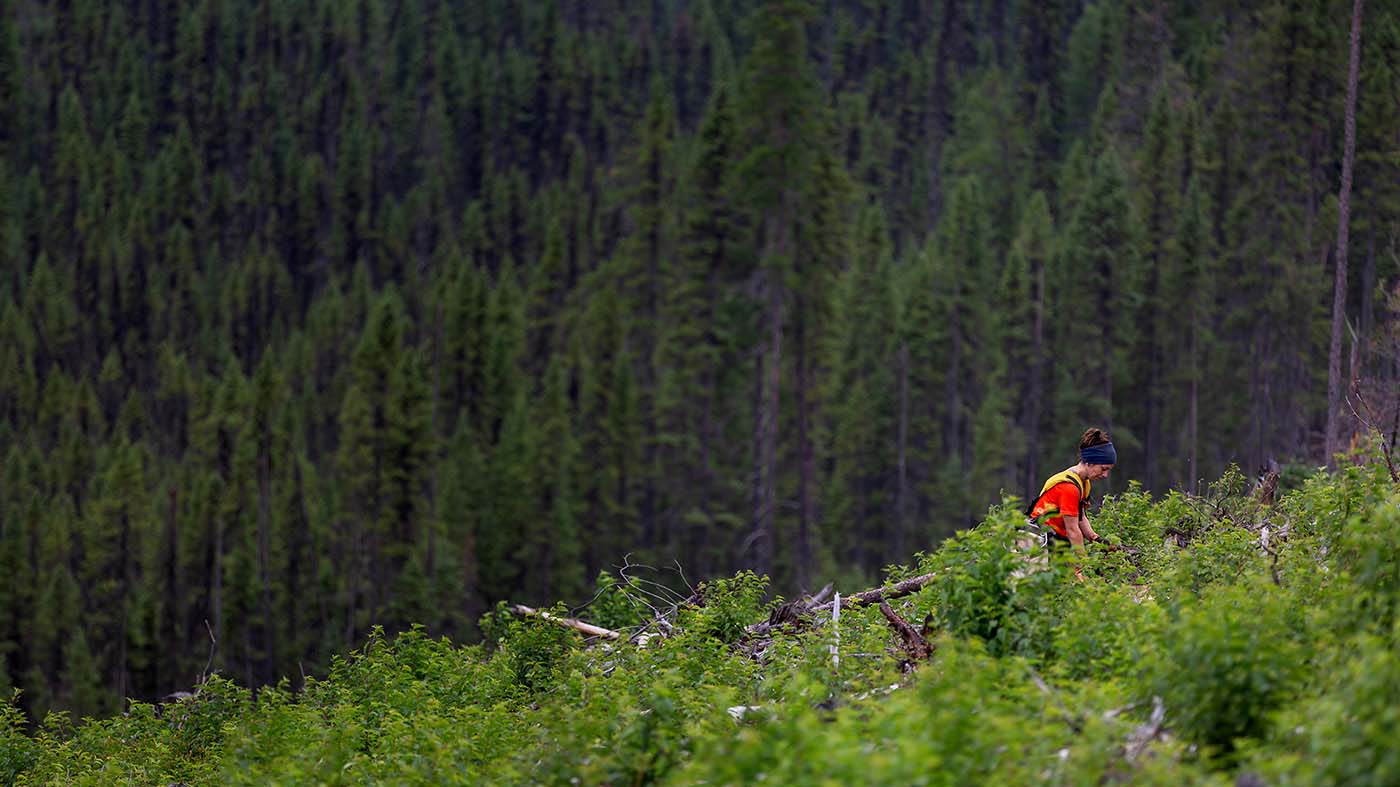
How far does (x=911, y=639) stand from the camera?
11.1 meters

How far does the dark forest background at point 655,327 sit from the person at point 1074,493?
21.1 meters

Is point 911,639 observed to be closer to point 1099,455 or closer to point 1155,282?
point 1099,455

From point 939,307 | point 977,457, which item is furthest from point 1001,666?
point 939,307

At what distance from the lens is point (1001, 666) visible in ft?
29.3

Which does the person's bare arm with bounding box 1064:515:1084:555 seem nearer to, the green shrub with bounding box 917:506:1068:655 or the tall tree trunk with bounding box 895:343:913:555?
the green shrub with bounding box 917:506:1068:655

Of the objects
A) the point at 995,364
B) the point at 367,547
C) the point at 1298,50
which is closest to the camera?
the point at 1298,50

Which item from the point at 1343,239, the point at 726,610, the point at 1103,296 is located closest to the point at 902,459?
the point at 1103,296

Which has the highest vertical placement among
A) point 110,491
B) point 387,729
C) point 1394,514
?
point 1394,514

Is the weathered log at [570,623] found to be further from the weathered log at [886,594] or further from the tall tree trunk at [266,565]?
the tall tree trunk at [266,565]

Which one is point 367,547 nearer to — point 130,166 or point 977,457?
point 977,457

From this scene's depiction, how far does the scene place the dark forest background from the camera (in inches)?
2035

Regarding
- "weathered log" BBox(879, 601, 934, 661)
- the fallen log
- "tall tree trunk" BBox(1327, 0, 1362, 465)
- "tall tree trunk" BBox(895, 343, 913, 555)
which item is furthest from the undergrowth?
"tall tree trunk" BBox(895, 343, 913, 555)

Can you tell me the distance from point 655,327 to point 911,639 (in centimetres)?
5101

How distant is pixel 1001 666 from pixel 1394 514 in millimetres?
2522
